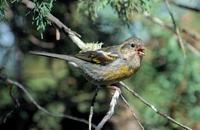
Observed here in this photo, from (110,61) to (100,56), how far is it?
0.11 meters

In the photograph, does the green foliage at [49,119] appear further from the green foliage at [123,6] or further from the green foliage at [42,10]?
the green foliage at [42,10]

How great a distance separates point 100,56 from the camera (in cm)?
482

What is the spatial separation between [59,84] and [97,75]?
5.28 ft

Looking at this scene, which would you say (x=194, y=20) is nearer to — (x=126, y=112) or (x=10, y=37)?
(x=126, y=112)

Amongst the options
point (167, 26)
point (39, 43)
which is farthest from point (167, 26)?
point (39, 43)

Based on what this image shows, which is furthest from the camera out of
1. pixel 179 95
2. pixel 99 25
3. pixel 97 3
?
pixel 99 25

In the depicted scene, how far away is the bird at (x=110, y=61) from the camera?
4664 millimetres

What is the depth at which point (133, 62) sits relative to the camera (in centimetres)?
470

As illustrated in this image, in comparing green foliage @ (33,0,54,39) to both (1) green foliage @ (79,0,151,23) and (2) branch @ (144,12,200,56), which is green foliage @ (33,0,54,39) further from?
(2) branch @ (144,12,200,56)

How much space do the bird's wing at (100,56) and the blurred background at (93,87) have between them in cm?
83

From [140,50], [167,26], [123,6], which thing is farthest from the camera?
[167,26]

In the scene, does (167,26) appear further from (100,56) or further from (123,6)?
(123,6)

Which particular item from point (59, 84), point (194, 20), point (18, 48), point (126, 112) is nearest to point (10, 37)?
point (18, 48)

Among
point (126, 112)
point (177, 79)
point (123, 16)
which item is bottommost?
point (126, 112)
